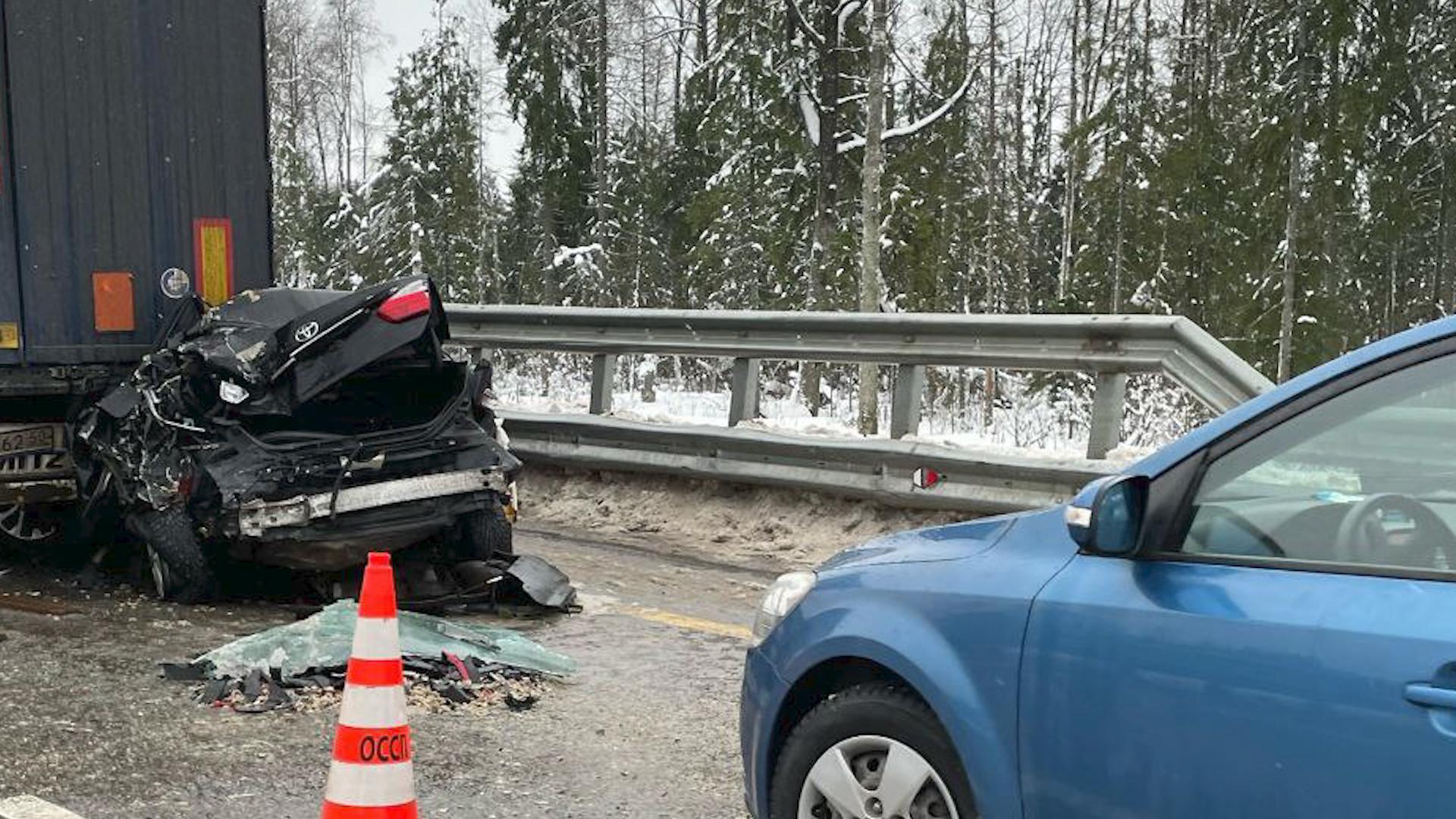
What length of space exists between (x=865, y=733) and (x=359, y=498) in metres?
3.84

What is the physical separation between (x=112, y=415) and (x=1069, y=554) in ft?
17.9

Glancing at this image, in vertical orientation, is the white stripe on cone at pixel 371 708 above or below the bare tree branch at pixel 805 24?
below

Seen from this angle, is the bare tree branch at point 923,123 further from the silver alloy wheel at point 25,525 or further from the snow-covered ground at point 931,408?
the silver alloy wheel at point 25,525

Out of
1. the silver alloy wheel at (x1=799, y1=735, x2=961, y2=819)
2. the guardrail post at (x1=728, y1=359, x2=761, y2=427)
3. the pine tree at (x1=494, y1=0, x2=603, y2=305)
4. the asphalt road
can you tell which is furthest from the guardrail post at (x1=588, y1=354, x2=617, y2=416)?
the pine tree at (x1=494, y1=0, x2=603, y2=305)

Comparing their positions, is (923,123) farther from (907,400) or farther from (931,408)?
(907,400)

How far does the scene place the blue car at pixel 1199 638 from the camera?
228 centimetres

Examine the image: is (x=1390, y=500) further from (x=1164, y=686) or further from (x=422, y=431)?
(x=422, y=431)

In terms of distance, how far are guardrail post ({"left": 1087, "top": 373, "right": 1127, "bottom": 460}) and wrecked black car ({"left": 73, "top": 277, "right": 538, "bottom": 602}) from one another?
2.93m

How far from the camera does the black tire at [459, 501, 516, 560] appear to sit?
6.90m

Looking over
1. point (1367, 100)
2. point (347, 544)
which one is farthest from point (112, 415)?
point (1367, 100)

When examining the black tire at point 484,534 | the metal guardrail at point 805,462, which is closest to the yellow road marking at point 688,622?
the black tire at point 484,534

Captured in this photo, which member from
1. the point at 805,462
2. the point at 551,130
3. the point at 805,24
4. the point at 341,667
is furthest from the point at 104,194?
the point at 551,130

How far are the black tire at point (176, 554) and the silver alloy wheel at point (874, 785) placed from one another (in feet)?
13.8

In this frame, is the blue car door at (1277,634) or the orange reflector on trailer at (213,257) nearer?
the blue car door at (1277,634)
